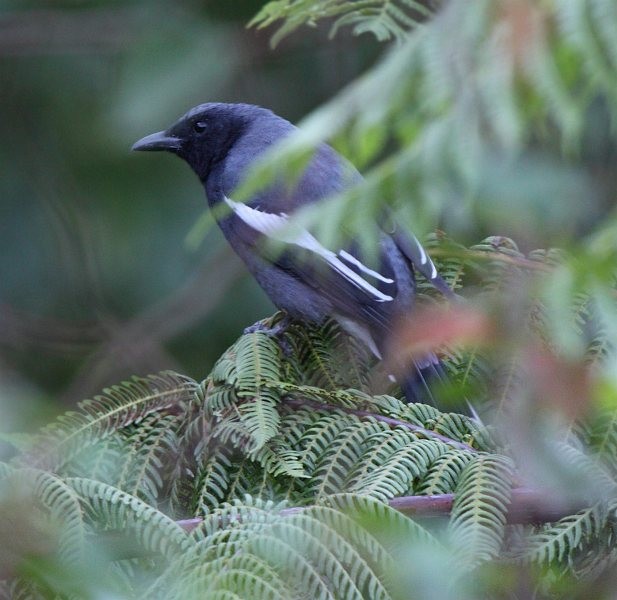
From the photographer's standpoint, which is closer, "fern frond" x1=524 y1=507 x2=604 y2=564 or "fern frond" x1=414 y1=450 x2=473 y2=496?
"fern frond" x1=524 y1=507 x2=604 y2=564

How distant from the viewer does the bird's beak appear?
456 centimetres

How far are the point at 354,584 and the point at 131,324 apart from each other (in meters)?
3.61

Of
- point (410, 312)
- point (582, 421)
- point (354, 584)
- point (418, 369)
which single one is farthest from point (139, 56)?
point (354, 584)

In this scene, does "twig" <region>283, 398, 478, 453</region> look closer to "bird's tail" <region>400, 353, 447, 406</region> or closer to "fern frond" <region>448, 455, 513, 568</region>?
"fern frond" <region>448, 455, 513, 568</region>

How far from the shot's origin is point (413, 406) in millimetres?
2619

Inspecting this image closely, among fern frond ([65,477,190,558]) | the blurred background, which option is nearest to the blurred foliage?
fern frond ([65,477,190,558])

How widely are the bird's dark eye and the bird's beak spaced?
0.08m

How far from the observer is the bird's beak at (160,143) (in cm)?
456

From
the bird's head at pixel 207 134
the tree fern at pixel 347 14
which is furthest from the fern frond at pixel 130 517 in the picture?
the bird's head at pixel 207 134

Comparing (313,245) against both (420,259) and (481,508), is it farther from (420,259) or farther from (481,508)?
(481,508)

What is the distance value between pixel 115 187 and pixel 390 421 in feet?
11.3

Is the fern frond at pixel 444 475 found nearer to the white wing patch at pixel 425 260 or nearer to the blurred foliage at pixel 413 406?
the blurred foliage at pixel 413 406

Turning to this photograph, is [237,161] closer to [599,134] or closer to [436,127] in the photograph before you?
[599,134]

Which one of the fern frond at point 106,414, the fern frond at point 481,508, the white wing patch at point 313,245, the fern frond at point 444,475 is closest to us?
the fern frond at point 481,508
